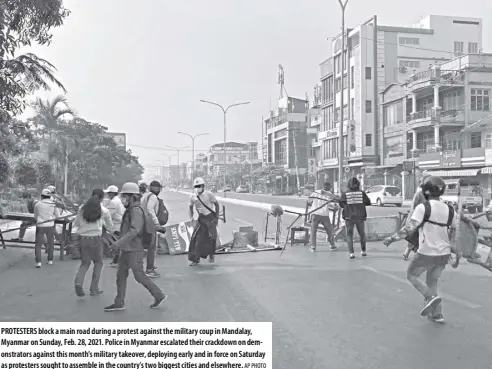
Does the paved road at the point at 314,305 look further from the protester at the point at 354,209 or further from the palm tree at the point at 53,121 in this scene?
the palm tree at the point at 53,121

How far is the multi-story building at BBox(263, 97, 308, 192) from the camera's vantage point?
267ft

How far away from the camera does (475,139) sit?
4122cm

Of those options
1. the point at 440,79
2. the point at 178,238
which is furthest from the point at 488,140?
the point at 178,238

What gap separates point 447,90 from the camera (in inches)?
1719

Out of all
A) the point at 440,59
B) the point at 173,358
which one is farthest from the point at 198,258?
the point at 440,59

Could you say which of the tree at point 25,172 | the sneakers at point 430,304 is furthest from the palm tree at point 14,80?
the tree at point 25,172

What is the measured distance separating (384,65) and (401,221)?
44.9 meters

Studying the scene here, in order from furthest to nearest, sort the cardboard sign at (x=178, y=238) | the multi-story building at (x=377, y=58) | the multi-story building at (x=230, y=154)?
the multi-story building at (x=230, y=154), the multi-story building at (x=377, y=58), the cardboard sign at (x=178, y=238)

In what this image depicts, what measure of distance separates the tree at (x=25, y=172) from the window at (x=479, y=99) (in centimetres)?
3287

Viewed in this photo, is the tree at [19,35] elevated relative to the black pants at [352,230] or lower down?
elevated

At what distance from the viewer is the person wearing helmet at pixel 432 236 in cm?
578

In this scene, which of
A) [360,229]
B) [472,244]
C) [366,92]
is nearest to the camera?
[472,244]

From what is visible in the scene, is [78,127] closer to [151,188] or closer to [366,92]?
[366,92]

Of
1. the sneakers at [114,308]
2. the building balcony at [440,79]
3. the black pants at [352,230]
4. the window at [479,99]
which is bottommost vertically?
the sneakers at [114,308]
